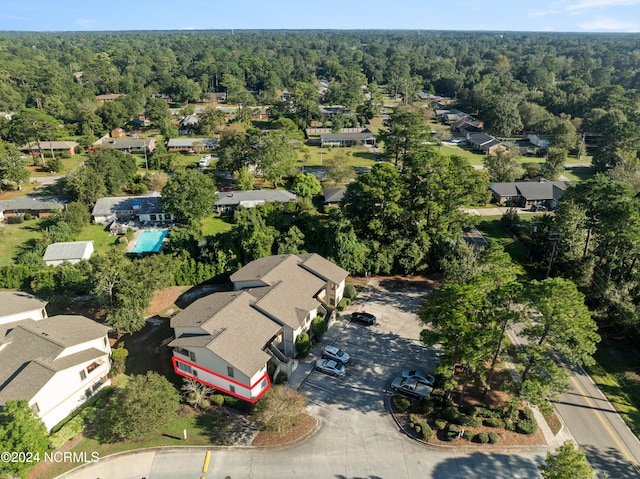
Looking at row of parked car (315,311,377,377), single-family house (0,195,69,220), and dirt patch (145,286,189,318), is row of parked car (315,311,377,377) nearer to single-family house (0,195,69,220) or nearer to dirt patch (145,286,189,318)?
dirt patch (145,286,189,318)

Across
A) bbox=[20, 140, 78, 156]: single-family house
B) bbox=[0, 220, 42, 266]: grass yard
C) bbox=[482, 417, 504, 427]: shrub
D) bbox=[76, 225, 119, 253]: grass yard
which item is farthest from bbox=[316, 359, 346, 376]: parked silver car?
bbox=[20, 140, 78, 156]: single-family house

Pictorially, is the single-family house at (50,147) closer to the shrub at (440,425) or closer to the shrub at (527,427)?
the shrub at (440,425)

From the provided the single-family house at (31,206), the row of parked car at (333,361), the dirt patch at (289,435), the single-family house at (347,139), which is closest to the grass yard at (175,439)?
the dirt patch at (289,435)

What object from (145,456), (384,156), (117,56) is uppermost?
(117,56)

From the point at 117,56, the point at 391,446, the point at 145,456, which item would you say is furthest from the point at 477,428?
the point at 117,56

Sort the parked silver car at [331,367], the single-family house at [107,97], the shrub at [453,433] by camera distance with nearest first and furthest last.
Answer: the shrub at [453,433] → the parked silver car at [331,367] → the single-family house at [107,97]

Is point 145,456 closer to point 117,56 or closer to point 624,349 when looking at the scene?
point 624,349
